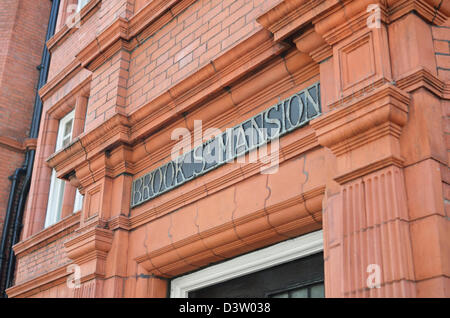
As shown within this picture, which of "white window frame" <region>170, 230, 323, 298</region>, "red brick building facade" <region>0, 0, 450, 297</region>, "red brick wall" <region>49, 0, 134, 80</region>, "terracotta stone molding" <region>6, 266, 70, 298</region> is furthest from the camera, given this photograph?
"terracotta stone molding" <region>6, 266, 70, 298</region>

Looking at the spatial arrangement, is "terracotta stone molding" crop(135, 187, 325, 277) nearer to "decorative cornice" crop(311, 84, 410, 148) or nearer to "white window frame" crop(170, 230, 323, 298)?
"white window frame" crop(170, 230, 323, 298)

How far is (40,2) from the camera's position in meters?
14.5

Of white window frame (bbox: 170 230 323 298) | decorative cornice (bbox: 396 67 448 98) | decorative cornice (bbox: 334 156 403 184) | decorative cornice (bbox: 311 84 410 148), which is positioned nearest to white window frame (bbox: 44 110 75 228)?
white window frame (bbox: 170 230 323 298)

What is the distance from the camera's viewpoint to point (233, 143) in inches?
206

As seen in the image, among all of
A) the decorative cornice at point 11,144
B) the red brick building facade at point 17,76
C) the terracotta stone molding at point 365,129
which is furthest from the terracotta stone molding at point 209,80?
the decorative cornice at point 11,144

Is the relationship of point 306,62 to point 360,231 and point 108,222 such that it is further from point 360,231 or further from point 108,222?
point 108,222

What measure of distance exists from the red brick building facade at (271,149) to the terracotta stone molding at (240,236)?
13 mm

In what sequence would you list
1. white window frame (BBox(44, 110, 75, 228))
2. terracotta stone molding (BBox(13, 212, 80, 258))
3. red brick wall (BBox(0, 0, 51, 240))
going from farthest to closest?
red brick wall (BBox(0, 0, 51, 240)) → white window frame (BBox(44, 110, 75, 228)) → terracotta stone molding (BBox(13, 212, 80, 258))

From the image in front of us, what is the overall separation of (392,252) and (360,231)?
0.29 m

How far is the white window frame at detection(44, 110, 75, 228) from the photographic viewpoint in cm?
970

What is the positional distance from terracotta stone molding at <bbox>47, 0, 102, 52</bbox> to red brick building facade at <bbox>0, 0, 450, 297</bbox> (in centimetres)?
138

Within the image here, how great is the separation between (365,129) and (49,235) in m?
6.14

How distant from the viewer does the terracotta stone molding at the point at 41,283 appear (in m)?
7.82
